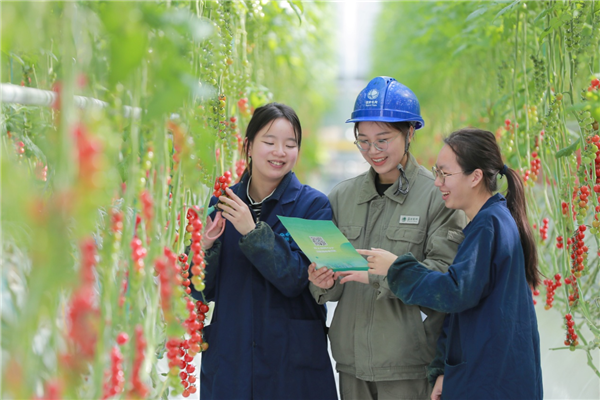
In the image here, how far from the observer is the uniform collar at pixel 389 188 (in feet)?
5.16

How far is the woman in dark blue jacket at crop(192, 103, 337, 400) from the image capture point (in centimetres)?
151

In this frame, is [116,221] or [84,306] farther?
[116,221]

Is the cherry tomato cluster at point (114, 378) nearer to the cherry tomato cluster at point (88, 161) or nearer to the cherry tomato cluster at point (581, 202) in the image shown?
the cherry tomato cluster at point (88, 161)

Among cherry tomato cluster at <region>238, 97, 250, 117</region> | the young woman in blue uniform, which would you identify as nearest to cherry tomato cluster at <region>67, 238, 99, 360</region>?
the young woman in blue uniform

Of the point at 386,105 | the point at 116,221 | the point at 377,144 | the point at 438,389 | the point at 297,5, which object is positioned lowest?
the point at 438,389

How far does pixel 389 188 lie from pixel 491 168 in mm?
307

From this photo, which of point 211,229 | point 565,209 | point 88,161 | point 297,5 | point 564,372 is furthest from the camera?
point 564,372

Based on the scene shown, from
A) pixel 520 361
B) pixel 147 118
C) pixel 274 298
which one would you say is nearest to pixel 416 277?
pixel 520 361

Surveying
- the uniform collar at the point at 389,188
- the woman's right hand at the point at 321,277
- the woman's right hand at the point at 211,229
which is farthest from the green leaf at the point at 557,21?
the woman's right hand at the point at 211,229

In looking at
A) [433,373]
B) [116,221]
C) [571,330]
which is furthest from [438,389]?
[116,221]

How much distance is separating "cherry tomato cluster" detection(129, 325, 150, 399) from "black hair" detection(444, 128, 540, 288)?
90 centimetres

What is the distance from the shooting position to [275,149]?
1.59m

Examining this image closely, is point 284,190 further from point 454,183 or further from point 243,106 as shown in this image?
point 243,106

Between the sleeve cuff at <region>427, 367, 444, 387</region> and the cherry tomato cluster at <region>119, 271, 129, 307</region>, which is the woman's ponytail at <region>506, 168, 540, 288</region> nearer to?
the sleeve cuff at <region>427, 367, 444, 387</region>
